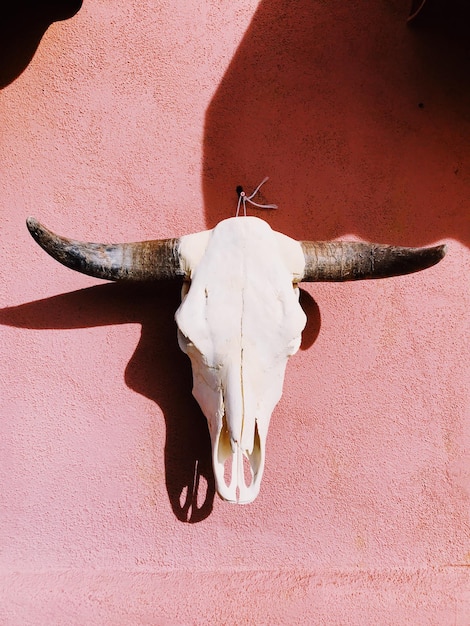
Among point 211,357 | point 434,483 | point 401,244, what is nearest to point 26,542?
point 211,357

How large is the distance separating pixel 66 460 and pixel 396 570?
121 centimetres

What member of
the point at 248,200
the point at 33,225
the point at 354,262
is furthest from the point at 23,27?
the point at 354,262

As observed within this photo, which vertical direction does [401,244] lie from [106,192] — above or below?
below

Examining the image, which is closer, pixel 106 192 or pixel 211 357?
pixel 211 357

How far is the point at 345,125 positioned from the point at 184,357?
3.54 feet

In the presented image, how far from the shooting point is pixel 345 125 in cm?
206

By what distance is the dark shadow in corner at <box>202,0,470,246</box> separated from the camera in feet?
6.59

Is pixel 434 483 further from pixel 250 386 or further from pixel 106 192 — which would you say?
pixel 106 192

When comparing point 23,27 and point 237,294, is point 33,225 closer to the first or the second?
point 237,294

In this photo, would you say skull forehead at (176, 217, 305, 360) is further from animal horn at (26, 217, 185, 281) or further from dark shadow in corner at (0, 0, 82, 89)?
dark shadow in corner at (0, 0, 82, 89)

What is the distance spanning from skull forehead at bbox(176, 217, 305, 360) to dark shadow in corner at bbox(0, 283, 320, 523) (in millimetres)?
250

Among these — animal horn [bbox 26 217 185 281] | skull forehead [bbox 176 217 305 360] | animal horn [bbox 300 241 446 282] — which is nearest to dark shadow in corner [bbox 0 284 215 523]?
animal horn [bbox 26 217 185 281]

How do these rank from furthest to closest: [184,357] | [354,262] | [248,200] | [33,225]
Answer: [248,200]
[184,357]
[354,262]
[33,225]

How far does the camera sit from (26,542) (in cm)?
181
